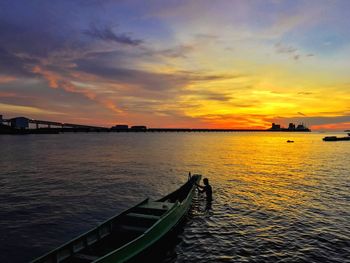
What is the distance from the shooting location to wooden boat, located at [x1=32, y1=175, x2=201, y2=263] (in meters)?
13.3

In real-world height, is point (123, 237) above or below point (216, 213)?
above

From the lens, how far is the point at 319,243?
1891cm

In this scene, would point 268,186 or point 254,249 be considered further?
point 268,186

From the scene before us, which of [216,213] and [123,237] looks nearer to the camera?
[123,237]

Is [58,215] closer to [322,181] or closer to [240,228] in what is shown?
[240,228]

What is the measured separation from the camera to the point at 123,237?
17078 mm

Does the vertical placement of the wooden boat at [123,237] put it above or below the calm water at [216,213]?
above

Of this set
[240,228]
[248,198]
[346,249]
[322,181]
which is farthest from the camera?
[322,181]

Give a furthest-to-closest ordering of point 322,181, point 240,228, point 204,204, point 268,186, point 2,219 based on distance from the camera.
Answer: point 322,181
point 268,186
point 204,204
point 2,219
point 240,228

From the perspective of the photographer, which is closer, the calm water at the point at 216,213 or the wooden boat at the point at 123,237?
the wooden boat at the point at 123,237

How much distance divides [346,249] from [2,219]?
2569 cm

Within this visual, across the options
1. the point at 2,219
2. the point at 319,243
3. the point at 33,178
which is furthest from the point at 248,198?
the point at 33,178

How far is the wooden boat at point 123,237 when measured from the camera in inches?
523

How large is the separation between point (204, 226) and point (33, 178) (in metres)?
31.4
